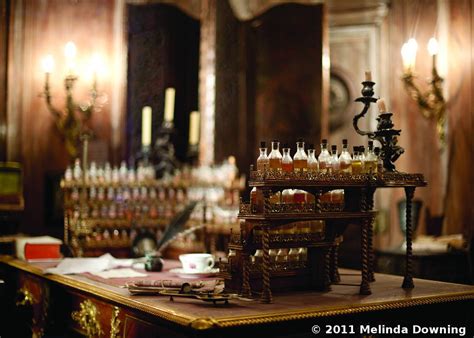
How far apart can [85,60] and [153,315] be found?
4.87 metres

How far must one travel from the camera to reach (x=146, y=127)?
23.6 ft

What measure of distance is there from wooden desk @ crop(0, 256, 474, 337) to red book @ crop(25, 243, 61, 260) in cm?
56

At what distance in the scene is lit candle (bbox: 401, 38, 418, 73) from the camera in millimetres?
6634

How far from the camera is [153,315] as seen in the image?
3293 mm

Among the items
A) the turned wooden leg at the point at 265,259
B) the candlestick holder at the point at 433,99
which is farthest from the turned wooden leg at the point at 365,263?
the candlestick holder at the point at 433,99

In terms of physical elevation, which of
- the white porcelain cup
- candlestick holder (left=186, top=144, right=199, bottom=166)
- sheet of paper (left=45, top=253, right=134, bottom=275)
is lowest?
sheet of paper (left=45, top=253, right=134, bottom=275)

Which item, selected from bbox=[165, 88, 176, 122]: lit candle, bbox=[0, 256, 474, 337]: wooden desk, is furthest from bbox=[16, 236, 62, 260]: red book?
bbox=[165, 88, 176, 122]: lit candle

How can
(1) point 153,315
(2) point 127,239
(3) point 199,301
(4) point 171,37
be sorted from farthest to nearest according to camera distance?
(4) point 171,37, (2) point 127,239, (3) point 199,301, (1) point 153,315

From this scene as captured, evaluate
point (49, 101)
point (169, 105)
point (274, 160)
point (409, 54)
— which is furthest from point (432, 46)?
point (49, 101)

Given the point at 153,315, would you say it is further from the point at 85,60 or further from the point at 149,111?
the point at 85,60

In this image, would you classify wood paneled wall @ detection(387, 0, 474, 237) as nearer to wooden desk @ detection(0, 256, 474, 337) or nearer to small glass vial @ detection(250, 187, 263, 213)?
wooden desk @ detection(0, 256, 474, 337)

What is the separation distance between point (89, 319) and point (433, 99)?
164 inches

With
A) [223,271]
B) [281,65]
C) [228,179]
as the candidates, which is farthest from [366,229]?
[281,65]

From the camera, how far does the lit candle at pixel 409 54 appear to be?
6634 mm
